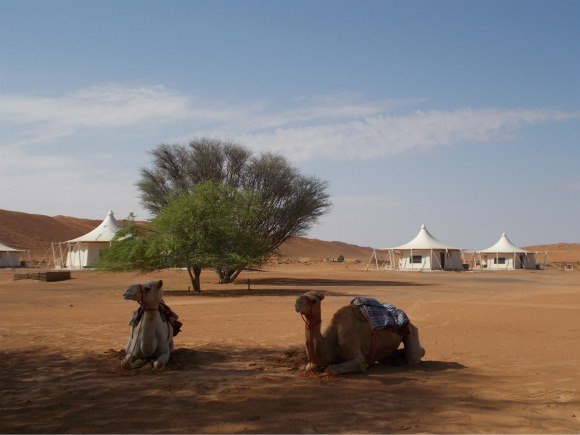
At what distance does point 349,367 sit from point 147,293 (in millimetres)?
3046

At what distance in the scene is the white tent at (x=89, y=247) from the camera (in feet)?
164

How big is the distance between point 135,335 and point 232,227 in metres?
19.4

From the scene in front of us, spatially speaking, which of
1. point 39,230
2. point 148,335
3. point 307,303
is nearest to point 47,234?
point 39,230

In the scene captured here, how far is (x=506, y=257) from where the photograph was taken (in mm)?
66688

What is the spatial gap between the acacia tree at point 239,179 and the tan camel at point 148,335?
31326 millimetres

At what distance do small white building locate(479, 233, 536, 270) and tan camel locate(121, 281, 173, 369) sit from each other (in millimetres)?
62138

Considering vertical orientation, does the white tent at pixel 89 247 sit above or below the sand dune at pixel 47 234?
below

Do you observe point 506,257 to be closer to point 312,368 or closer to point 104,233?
point 104,233

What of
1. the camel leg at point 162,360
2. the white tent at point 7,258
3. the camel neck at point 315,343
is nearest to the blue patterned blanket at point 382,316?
the camel neck at point 315,343

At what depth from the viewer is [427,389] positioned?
724cm

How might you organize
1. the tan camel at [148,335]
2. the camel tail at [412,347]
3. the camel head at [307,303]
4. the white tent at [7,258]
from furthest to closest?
1. the white tent at [7,258]
2. the camel tail at [412,347]
3. the tan camel at [148,335]
4. the camel head at [307,303]

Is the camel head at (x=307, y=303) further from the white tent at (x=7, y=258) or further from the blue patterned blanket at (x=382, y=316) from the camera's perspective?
the white tent at (x=7, y=258)

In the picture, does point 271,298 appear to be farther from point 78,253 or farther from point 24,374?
point 78,253

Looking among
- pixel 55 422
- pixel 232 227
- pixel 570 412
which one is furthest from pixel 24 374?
pixel 232 227
